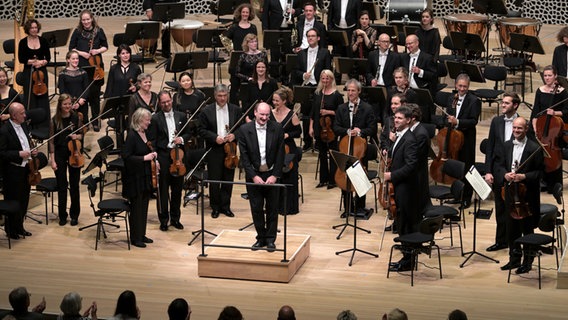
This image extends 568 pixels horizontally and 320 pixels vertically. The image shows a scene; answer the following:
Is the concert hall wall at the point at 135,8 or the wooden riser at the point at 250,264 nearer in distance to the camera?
the wooden riser at the point at 250,264

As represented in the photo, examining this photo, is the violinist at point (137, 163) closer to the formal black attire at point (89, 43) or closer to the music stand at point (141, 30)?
the formal black attire at point (89, 43)

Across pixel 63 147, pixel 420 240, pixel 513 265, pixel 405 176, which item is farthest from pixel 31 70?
pixel 513 265

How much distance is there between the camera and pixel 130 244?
11672 mm

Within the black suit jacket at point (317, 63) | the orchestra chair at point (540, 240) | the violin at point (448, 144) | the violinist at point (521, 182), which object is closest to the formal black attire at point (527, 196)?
the violinist at point (521, 182)

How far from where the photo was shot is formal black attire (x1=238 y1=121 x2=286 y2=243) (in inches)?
430

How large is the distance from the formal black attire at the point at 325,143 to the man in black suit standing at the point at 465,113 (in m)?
1.22

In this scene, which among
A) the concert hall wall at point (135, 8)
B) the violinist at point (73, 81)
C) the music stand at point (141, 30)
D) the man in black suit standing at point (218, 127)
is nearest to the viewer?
the man in black suit standing at point (218, 127)

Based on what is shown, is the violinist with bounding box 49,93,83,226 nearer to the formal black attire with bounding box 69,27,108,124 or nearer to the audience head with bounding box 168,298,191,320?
the formal black attire with bounding box 69,27,108,124

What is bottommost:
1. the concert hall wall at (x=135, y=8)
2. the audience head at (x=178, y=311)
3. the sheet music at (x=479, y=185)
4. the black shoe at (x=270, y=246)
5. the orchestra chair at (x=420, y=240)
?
the black shoe at (x=270, y=246)

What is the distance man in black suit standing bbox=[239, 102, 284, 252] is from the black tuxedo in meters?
1.08

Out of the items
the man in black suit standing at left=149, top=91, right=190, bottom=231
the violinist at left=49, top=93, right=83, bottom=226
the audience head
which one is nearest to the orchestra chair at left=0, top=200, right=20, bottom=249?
the violinist at left=49, top=93, right=83, bottom=226

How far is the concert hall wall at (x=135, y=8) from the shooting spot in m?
19.3

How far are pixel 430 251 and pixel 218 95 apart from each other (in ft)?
9.57

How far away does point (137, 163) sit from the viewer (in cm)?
1138
